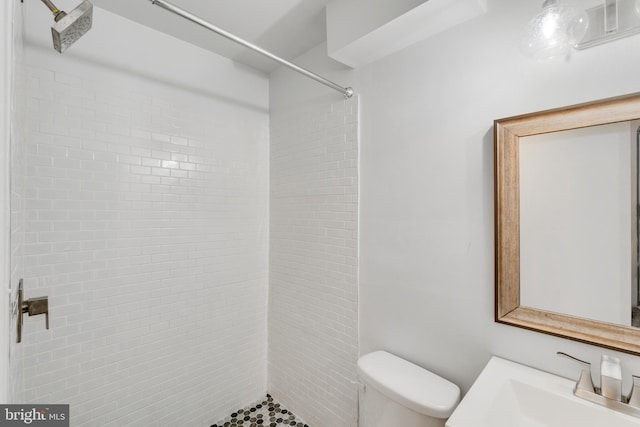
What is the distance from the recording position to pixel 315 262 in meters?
2.00

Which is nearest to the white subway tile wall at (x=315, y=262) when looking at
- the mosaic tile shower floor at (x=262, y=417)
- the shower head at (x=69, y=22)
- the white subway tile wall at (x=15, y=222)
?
the mosaic tile shower floor at (x=262, y=417)

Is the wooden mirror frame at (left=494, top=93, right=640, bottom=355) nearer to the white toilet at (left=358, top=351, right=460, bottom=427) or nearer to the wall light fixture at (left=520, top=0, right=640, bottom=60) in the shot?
the wall light fixture at (left=520, top=0, right=640, bottom=60)

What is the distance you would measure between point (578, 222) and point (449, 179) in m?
0.49

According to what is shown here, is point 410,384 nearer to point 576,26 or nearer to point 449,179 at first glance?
point 449,179

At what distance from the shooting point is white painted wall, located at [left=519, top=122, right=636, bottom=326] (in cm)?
99

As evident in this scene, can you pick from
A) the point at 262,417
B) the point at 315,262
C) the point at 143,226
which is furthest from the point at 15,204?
the point at 262,417

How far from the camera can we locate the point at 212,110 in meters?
2.07

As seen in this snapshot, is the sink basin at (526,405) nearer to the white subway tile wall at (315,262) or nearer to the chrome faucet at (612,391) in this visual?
the chrome faucet at (612,391)

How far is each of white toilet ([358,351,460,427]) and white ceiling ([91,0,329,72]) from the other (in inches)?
73.8

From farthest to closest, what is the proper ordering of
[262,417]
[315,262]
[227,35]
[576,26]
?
[262,417], [315,262], [227,35], [576,26]

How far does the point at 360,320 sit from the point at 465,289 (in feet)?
2.17

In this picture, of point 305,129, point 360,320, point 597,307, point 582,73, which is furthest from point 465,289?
point 305,129

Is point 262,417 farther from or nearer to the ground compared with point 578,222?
nearer to the ground

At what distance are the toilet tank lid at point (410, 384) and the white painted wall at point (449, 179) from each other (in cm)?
9
